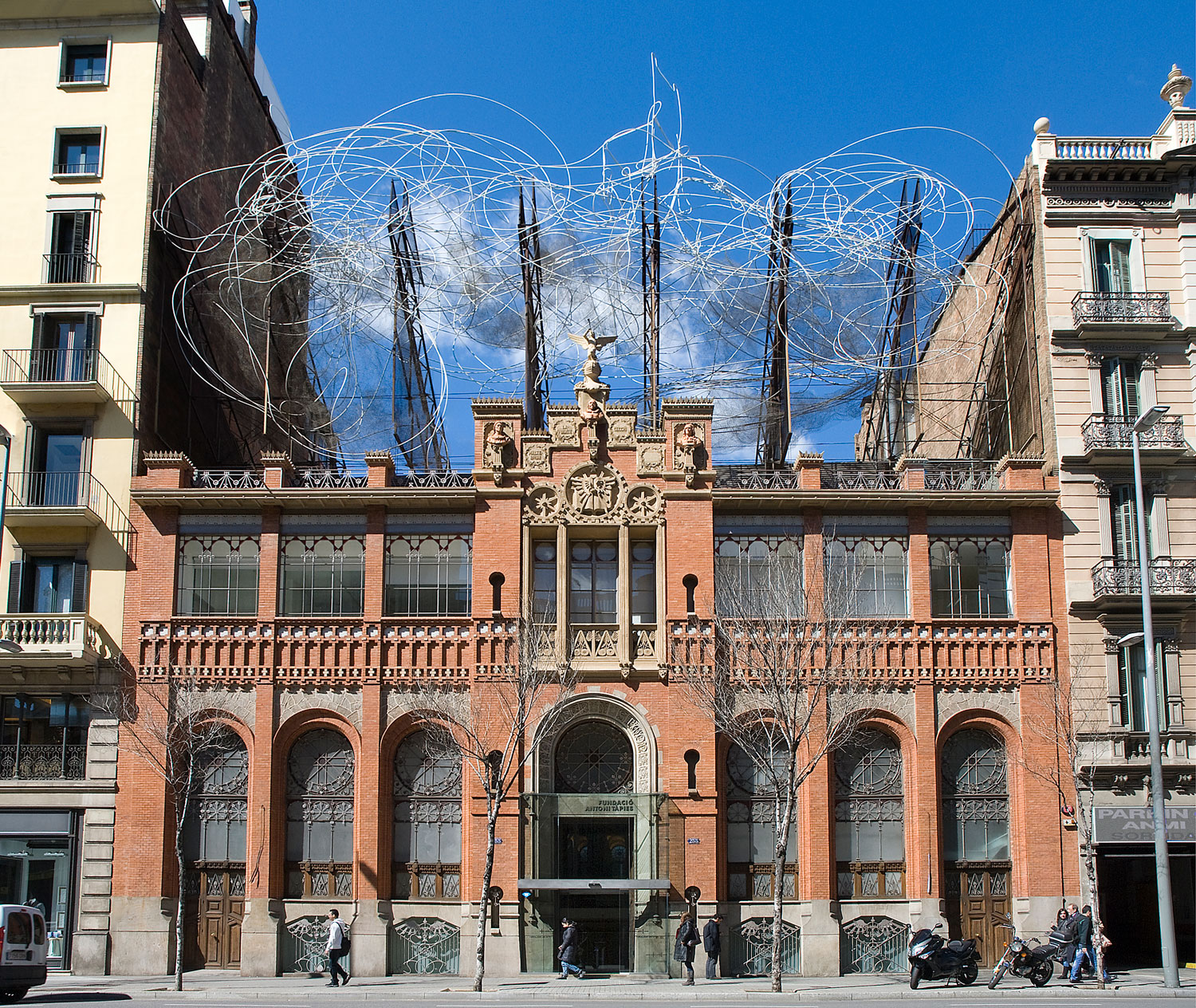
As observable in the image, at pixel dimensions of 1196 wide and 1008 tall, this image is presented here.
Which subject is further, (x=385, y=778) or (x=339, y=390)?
(x=339, y=390)

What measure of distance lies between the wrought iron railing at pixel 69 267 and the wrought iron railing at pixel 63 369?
7.42ft

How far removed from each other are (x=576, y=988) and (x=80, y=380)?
21.9 meters

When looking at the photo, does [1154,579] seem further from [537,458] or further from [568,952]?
[568,952]

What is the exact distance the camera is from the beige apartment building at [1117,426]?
3466 cm

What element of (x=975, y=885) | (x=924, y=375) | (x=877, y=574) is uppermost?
(x=924, y=375)

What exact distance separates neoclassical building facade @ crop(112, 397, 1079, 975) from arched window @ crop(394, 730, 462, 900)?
85 mm

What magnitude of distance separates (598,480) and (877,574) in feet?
26.9

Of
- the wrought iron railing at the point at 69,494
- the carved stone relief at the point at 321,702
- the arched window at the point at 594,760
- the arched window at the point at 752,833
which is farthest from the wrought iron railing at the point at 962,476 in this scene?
the wrought iron railing at the point at 69,494

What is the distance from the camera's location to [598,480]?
3650 cm

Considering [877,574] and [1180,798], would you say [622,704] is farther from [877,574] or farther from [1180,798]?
[1180,798]

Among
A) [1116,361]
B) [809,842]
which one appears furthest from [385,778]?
[1116,361]

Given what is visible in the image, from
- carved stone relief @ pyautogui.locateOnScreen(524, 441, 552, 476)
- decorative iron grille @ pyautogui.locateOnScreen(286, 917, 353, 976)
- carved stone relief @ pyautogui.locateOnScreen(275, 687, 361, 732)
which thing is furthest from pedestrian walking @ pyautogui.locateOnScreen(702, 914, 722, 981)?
carved stone relief @ pyautogui.locateOnScreen(524, 441, 552, 476)

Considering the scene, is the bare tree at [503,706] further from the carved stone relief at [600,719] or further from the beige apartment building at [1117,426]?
the beige apartment building at [1117,426]

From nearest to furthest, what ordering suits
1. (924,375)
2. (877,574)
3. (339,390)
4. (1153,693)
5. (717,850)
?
(1153,693), (717,850), (877,574), (339,390), (924,375)
